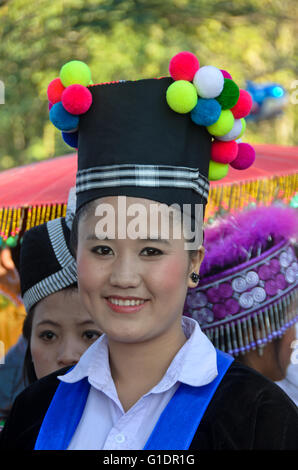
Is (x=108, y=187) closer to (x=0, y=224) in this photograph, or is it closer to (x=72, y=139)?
(x=72, y=139)

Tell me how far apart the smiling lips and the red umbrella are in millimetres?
1379

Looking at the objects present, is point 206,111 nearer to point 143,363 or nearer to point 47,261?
point 143,363

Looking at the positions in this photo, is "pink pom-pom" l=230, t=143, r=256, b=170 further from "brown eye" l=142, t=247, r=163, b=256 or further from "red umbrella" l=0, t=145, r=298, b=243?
"red umbrella" l=0, t=145, r=298, b=243

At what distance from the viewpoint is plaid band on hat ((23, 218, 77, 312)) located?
8.15 feet

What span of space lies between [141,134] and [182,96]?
15 cm

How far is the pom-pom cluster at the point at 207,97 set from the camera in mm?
1619

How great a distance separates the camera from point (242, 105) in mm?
1710

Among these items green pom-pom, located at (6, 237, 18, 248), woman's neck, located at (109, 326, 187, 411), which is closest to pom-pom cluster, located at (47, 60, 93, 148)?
woman's neck, located at (109, 326, 187, 411)

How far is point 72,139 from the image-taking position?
190cm

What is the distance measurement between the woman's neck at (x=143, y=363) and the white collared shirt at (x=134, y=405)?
28 mm

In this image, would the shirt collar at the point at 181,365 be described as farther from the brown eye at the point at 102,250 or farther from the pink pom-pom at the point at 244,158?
the pink pom-pom at the point at 244,158
